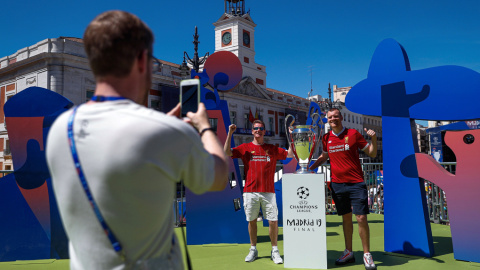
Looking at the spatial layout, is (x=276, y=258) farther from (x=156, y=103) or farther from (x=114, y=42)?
(x=156, y=103)

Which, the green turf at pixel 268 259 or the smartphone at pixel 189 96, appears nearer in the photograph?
the smartphone at pixel 189 96

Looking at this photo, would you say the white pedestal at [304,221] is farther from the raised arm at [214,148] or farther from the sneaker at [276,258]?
the raised arm at [214,148]

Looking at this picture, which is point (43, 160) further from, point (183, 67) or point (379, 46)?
point (183, 67)

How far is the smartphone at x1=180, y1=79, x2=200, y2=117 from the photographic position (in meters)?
1.36

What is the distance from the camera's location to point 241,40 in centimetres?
A: 4397

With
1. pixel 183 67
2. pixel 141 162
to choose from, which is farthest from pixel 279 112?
pixel 141 162

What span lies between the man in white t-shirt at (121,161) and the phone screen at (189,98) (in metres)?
0.29

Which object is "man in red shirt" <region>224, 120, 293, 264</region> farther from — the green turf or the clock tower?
the clock tower

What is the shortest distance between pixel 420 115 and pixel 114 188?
15.2 ft

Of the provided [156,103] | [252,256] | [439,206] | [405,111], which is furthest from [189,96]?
[156,103]

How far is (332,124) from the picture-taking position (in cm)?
452

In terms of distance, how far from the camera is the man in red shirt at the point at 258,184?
4.69 meters

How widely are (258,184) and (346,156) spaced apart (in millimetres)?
1195

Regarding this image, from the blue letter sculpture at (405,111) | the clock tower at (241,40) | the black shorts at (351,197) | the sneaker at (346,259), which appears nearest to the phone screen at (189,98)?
the black shorts at (351,197)
